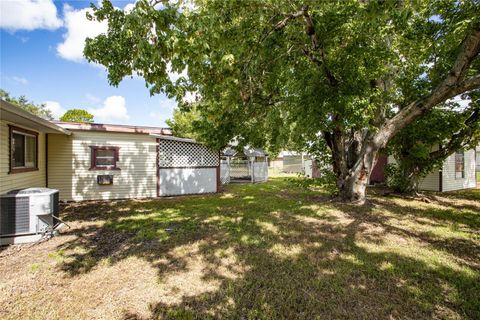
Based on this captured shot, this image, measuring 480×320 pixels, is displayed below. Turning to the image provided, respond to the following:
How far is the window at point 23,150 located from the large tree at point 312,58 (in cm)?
301

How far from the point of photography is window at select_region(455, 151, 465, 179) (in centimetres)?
1210

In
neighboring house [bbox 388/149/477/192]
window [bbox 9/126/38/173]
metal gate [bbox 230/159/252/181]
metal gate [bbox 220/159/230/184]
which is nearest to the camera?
window [bbox 9/126/38/173]

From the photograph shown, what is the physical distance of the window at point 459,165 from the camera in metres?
12.1

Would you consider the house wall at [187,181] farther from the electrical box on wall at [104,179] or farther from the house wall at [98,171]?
the electrical box on wall at [104,179]

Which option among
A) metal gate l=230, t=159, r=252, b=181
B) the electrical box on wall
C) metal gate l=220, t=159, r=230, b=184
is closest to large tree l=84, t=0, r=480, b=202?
the electrical box on wall

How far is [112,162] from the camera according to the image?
30.3ft

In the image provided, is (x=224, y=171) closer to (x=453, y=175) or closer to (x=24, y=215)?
(x=24, y=215)

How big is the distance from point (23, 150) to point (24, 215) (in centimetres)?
322

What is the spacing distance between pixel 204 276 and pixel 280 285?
1.07 metres

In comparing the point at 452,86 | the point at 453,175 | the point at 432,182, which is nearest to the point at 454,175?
the point at 453,175

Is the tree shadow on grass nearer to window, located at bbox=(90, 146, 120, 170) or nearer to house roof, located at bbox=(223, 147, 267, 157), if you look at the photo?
window, located at bbox=(90, 146, 120, 170)

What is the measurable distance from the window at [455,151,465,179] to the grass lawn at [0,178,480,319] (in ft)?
28.7

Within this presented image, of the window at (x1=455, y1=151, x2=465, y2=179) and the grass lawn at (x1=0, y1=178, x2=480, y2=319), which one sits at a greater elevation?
the window at (x1=455, y1=151, x2=465, y2=179)

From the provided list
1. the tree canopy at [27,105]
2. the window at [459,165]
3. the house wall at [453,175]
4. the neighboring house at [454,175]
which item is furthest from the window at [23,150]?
the tree canopy at [27,105]
